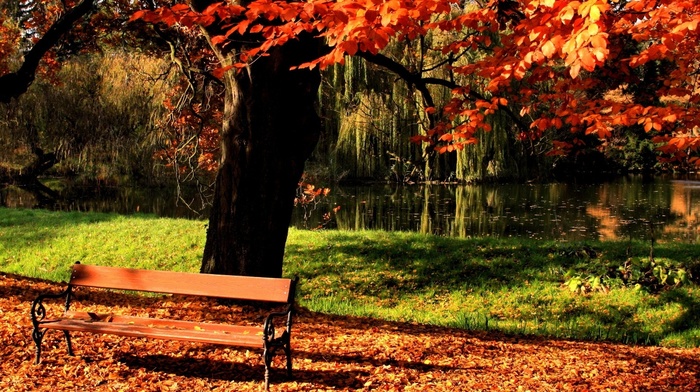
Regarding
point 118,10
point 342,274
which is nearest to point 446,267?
point 342,274

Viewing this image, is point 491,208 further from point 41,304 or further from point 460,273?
point 41,304

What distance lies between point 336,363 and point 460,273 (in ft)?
17.2

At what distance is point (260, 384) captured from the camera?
3723 millimetres

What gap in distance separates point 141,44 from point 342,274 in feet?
16.8

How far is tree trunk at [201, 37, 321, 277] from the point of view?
5.27 metres

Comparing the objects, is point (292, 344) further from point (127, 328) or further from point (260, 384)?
point (127, 328)

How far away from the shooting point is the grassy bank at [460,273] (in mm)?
7270

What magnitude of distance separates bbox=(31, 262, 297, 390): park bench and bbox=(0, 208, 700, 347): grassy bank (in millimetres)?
2954

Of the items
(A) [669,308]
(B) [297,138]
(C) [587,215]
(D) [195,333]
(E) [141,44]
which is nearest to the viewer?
(D) [195,333]

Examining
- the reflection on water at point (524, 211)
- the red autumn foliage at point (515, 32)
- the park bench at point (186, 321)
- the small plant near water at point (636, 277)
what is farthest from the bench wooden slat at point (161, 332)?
the reflection on water at point (524, 211)

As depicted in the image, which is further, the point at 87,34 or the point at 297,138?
the point at 87,34

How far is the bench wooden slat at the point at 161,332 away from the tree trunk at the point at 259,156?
1.53m

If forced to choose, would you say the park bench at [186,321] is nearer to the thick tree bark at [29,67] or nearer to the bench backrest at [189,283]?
the bench backrest at [189,283]

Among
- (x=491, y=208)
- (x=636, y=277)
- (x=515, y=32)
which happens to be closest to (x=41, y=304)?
(x=515, y=32)
